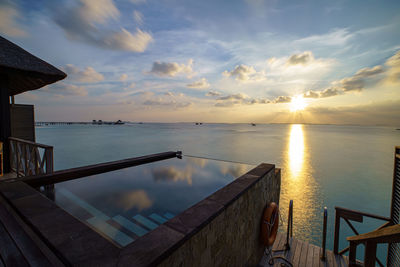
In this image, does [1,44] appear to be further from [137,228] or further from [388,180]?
[388,180]

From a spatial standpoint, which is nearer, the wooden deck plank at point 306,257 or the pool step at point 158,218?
the pool step at point 158,218

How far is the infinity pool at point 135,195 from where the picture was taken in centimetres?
208

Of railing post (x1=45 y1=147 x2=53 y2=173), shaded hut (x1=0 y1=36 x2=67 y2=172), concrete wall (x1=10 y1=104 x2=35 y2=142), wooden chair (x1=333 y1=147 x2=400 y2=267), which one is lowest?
wooden chair (x1=333 y1=147 x2=400 y2=267)

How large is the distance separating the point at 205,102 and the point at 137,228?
31418 mm

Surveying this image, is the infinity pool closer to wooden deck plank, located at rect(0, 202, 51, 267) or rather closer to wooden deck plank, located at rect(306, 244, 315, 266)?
wooden deck plank, located at rect(0, 202, 51, 267)

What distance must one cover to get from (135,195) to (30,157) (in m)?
2.70

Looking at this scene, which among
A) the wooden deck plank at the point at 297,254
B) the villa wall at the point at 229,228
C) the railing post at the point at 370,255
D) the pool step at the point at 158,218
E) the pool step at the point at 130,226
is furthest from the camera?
the wooden deck plank at the point at 297,254

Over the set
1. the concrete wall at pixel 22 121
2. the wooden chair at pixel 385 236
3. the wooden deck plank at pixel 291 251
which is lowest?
the wooden deck plank at pixel 291 251

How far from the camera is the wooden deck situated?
137 inches

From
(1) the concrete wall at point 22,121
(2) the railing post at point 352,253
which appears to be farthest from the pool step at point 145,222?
(1) the concrete wall at point 22,121

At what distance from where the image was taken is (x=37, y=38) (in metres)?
5.97

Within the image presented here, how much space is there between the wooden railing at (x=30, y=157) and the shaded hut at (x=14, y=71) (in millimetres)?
337

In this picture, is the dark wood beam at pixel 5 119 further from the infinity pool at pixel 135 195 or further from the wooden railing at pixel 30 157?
the infinity pool at pixel 135 195

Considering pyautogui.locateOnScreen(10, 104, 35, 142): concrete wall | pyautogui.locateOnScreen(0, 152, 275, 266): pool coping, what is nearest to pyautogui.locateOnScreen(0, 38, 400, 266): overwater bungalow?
pyautogui.locateOnScreen(0, 152, 275, 266): pool coping
